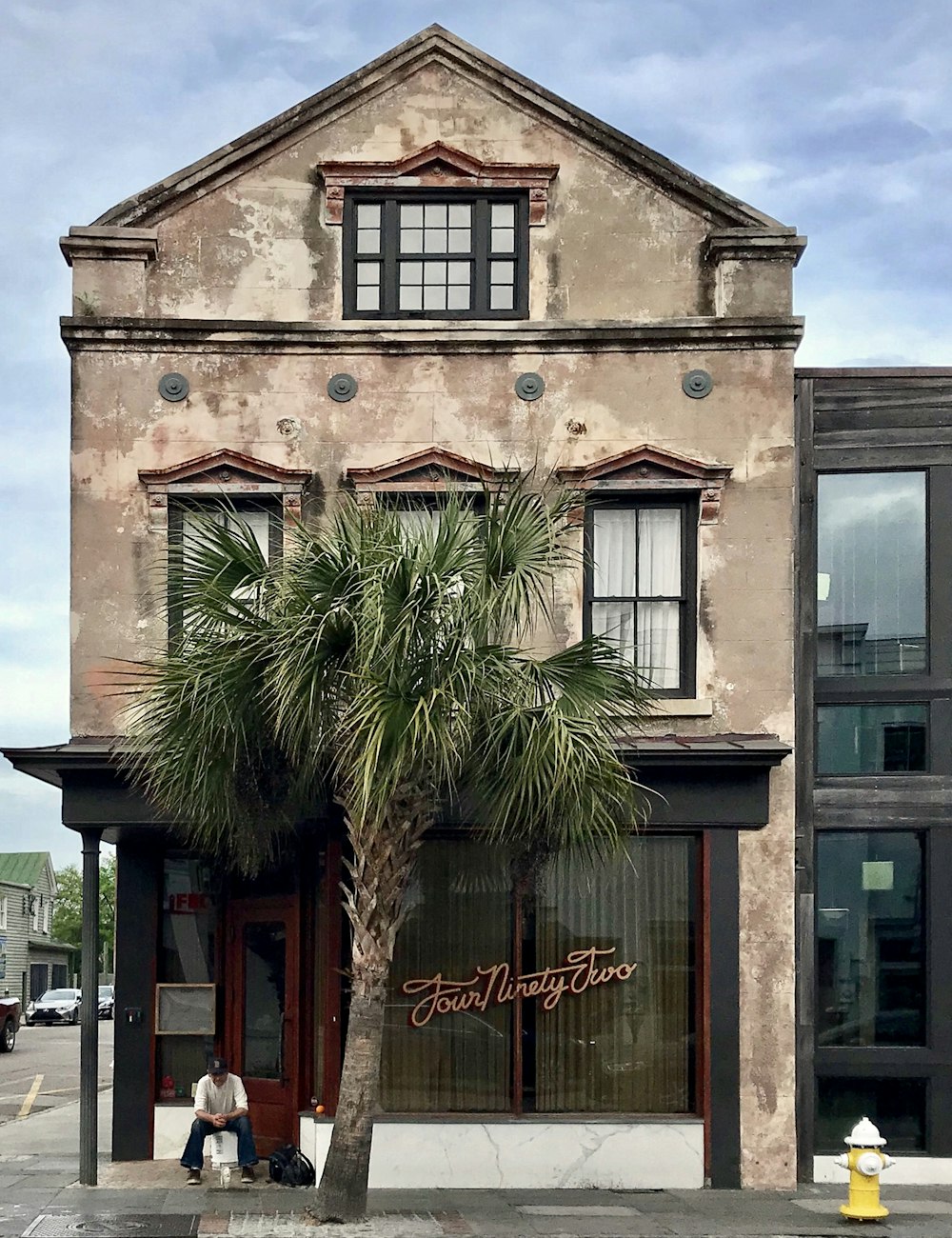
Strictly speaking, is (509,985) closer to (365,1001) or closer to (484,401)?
(365,1001)

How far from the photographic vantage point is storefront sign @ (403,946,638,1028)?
48.3 feet

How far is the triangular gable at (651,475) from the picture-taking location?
49.6 feet

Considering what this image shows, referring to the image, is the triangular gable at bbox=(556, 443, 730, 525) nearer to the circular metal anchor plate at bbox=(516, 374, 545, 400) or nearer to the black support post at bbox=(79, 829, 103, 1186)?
the circular metal anchor plate at bbox=(516, 374, 545, 400)

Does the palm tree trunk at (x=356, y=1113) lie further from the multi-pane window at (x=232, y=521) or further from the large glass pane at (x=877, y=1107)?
the large glass pane at (x=877, y=1107)

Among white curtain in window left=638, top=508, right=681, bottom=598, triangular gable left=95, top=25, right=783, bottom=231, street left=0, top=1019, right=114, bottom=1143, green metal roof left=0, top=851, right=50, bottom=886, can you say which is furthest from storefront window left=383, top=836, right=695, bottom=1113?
green metal roof left=0, top=851, right=50, bottom=886

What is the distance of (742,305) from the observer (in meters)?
15.4

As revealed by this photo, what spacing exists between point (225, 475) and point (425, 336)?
2.29m

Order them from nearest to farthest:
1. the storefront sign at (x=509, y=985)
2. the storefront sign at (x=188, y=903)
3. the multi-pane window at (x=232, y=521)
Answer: the storefront sign at (x=509, y=985)
the multi-pane window at (x=232, y=521)
the storefront sign at (x=188, y=903)

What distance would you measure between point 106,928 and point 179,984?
78.7m

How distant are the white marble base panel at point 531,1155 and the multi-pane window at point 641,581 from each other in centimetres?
422

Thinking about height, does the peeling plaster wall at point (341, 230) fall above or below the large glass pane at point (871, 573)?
above

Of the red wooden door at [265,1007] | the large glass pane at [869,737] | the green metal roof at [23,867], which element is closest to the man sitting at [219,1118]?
the red wooden door at [265,1007]

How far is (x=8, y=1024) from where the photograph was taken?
36219mm

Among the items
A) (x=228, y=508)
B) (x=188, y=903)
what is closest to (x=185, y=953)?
(x=188, y=903)
